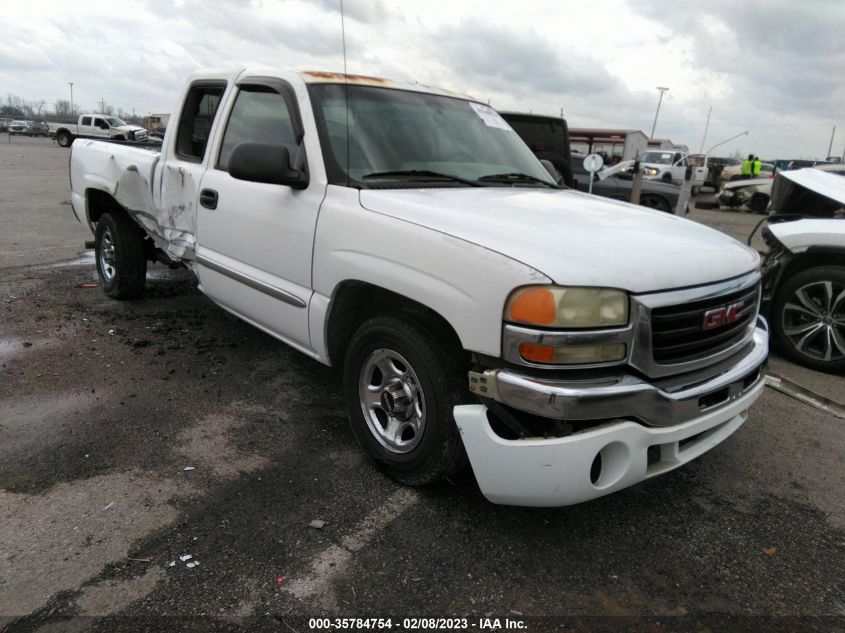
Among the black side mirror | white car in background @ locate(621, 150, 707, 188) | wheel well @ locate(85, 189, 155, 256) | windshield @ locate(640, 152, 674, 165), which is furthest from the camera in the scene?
windshield @ locate(640, 152, 674, 165)

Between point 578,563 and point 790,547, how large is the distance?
0.97 meters

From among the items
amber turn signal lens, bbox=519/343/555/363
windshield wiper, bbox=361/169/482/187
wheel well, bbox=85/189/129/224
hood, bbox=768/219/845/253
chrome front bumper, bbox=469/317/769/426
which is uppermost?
windshield wiper, bbox=361/169/482/187

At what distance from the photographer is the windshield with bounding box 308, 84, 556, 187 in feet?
10.1

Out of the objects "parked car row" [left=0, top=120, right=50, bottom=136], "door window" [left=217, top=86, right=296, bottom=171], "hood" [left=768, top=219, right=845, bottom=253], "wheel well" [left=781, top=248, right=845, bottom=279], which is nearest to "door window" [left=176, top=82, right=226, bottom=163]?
"door window" [left=217, top=86, right=296, bottom=171]

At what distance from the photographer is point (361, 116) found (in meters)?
3.25

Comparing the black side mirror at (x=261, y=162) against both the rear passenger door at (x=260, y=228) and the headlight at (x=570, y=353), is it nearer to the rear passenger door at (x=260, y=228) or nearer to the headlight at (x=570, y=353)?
the rear passenger door at (x=260, y=228)

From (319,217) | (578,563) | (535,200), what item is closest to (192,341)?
(319,217)

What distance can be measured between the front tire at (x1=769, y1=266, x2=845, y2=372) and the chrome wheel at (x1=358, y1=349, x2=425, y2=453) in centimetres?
358

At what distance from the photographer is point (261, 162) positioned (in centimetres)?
286

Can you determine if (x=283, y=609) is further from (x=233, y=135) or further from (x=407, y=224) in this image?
(x=233, y=135)

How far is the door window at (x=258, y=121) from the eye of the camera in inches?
134

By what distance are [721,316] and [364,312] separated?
5.28 ft

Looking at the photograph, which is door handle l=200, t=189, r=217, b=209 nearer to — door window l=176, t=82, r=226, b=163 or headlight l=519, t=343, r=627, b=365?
door window l=176, t=82, r=226, b=163

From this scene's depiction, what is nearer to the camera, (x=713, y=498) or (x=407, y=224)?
(x=407, y=224)
